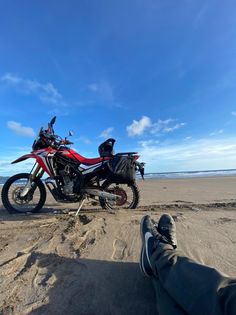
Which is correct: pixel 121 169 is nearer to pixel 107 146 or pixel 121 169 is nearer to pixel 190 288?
pixel 107 146

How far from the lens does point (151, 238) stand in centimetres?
201

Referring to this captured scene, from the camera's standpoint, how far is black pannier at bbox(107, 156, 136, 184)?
15.3 feet

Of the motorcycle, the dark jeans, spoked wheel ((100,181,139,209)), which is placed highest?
the motorcycle

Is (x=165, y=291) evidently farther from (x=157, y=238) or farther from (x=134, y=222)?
(x=134, y=222)

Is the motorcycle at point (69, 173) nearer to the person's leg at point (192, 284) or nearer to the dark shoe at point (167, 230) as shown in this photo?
the dark shoe at point (167, 230)

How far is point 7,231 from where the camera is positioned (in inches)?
137

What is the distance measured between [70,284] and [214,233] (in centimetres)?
193

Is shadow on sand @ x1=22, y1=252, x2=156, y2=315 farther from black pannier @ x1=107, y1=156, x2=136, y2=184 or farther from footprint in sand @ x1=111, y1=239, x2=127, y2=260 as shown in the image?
black pannier @ x1=107, y1=156, x2=136, y2=184

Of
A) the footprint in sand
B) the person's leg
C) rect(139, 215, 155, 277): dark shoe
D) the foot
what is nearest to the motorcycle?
the footprint in sand

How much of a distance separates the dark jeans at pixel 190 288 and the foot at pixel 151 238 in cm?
16

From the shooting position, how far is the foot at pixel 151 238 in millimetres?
1752

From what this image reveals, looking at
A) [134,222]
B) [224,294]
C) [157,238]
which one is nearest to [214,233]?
[134,222]

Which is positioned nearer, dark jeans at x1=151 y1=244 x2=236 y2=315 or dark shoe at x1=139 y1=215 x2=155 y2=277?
dark jeans at x1=151 y1=244 x2=236 y2=315

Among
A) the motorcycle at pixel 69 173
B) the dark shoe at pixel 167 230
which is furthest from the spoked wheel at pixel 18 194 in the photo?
the dark shoe at pixel 167 230
